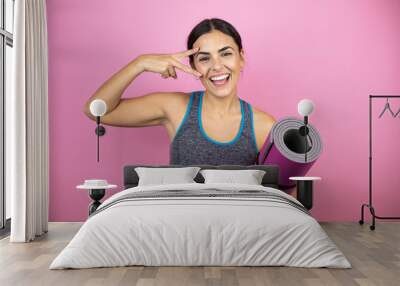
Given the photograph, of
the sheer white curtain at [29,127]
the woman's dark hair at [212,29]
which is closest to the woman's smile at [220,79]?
the woman's dark hair at [212,29]

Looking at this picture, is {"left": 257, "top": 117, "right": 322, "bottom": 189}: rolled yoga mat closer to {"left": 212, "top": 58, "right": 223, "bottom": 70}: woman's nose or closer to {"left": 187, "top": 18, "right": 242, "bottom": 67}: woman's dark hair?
{"left": 212, "top": 58, "right": 223, "bottom": 70}: woman's nose

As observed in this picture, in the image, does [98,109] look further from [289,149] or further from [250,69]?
[289,149]

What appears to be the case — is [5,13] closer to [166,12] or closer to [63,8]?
[63,8]

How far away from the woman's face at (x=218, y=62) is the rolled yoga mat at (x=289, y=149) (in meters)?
0.76

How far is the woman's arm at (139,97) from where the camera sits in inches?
246

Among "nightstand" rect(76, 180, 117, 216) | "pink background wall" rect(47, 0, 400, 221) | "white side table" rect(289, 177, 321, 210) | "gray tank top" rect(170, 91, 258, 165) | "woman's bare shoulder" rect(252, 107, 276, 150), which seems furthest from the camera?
"pink background wall" rect(47, 0, 400, 221)

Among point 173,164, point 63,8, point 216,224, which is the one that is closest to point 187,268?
point 216,224

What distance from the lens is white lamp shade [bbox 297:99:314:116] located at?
5977 mm

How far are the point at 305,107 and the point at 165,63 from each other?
5.39 ft

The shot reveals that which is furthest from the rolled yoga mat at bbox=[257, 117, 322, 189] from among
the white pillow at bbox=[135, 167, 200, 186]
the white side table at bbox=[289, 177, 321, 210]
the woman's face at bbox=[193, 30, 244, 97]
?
the white pillow at bbox=[135, 167, 200, 186]

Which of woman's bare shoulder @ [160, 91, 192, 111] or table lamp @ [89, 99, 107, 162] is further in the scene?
woman's bare shoulder @ [160, 91, 192, 111]

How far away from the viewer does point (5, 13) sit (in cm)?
588

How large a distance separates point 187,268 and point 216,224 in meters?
0.37

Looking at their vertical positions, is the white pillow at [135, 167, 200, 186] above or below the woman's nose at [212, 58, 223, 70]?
below
